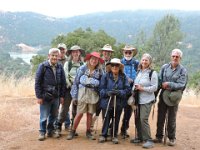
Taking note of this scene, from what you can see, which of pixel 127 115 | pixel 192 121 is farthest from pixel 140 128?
pixel 192 121

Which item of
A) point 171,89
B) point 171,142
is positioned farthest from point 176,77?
point 171,142

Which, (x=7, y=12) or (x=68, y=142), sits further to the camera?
(x=7, y=12)

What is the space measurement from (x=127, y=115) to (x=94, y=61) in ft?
3.98

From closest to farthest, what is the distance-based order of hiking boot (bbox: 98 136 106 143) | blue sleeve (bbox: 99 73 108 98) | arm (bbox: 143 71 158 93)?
1. arm (bbox: 143 71 158 93)
2. blue sleeve (bbox: 99 73 108 98)
3. hiking boot (bbox: 98 136 106 143)

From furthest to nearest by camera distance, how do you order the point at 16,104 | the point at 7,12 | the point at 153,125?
the point at 7,12, the point at 16,104, the point at 153,125

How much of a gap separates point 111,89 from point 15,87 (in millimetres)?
6600

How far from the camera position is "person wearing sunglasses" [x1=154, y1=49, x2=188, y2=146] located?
21.7 feet

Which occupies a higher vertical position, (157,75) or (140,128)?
(157,75)

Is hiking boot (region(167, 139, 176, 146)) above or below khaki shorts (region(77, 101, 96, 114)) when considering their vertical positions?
below

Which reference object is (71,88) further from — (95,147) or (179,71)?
(179,71)

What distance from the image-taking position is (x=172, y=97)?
663 centimetres

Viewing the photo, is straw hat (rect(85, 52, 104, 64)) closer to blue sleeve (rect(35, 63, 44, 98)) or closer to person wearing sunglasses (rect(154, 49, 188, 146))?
blue sleeve (rect(35, 63, 44, 98))

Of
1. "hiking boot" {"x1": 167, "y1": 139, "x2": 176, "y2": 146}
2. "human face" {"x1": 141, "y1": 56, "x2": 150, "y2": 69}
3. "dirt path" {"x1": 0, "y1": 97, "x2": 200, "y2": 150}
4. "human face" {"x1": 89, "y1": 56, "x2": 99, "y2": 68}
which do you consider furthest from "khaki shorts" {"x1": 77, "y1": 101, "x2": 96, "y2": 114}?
"hiking boot" {"x1": 167, "y1": 139, "x2": 176, "y2": 146}

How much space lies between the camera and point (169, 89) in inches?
263
